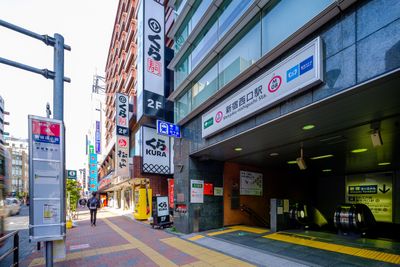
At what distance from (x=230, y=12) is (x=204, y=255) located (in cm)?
823

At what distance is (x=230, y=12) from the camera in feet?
27.2

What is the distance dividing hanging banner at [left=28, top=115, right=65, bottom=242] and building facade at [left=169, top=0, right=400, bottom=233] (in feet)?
15.8

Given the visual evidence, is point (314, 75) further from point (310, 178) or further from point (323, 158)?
point (310, 178)

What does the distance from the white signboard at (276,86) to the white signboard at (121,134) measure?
13372 mm

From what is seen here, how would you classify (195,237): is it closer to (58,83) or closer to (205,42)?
(58,83)

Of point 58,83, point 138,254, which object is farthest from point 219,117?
point 138,254

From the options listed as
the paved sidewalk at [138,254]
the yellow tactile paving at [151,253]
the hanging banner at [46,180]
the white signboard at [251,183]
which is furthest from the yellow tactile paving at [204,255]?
the white signboard at [251,183]

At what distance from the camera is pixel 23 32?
513cm

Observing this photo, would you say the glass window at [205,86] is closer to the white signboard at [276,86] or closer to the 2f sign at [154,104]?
the white signboard at [276,86]

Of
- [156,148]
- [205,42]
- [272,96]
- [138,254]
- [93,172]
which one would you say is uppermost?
[205,42]

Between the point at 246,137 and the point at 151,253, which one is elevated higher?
the point at 246,137

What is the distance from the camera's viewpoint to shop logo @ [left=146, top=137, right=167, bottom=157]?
15509 millimetres

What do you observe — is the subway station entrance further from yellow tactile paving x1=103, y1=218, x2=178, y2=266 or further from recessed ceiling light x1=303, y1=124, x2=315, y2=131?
yellow tactile paving x1=103, y1=218, x2=178, y2=266

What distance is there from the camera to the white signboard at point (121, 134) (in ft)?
62.8
